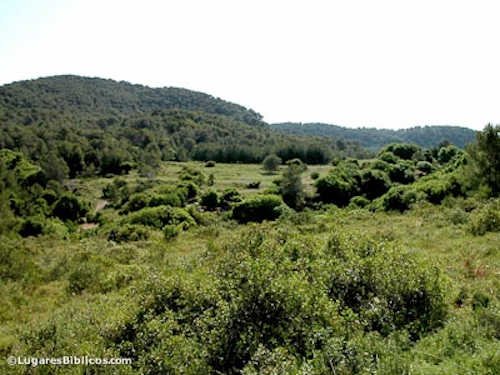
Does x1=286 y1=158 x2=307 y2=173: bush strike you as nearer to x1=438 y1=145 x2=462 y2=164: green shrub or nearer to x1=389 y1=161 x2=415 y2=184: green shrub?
Result: x1=389 y1=161 x2=415 y2=184: green shrub

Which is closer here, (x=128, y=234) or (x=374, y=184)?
(x=128, y=234)

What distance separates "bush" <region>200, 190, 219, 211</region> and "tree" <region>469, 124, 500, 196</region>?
1124 inches

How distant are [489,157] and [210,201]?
2990 cm

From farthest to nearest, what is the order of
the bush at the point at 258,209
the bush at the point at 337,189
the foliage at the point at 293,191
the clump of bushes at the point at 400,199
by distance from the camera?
the bush at the point at 337,189 → the foliage at the point at 293,191 → the bush at the point at 258,209 → the clump of bushes at the point at 400,199

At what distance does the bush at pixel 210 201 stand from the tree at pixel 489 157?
2856cm

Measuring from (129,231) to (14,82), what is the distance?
177120 mm

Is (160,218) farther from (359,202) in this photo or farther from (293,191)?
(359,202)

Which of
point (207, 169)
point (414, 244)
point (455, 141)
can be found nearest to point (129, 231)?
point (414, 244)

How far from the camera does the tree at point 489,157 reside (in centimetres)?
2820

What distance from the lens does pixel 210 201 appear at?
1959 inches

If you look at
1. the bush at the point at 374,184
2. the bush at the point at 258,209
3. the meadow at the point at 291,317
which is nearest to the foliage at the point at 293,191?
the bush at the point at 258,209

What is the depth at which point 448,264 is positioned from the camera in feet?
42.3

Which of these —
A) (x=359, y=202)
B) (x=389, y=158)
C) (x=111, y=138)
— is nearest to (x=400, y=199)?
(x=359, y=202)

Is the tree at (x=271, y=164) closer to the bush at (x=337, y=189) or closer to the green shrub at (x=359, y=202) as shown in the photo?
the bush at (x=337, y=189)
